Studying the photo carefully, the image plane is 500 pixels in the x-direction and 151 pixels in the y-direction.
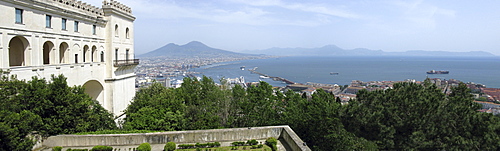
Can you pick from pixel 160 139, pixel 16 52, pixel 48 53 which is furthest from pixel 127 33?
pixel 160 139

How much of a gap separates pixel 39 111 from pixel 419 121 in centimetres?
1738

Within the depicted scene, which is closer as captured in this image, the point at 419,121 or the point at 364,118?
the point at 419,121

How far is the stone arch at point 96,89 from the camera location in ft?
68.0

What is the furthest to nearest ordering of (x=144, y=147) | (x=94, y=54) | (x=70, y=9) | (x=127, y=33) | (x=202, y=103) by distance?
1. (x=127, y=33)
2. (x=202, y=103)
3. (x=94, y=54)
4. (x=70, y=9)
5. (x=144, y=147)

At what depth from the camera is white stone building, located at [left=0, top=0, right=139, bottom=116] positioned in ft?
46.9

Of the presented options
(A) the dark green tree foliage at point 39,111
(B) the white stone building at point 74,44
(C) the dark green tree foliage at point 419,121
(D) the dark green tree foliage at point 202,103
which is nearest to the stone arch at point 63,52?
(B) the white stone building at point 74,44

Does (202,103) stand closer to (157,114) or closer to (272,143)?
(157,114)

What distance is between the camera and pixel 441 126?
1631 cm

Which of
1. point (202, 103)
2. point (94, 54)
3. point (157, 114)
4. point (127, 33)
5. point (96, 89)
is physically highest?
point (127, 33)

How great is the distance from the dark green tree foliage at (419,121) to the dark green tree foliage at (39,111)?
528 inches

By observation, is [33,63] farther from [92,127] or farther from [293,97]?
[293,97]

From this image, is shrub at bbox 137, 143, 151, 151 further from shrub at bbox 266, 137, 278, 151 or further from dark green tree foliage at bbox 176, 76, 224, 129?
shrub at bbox 266, 137, 278, 151

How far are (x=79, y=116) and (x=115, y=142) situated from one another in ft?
9.22

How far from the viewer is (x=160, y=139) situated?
13492 mm
